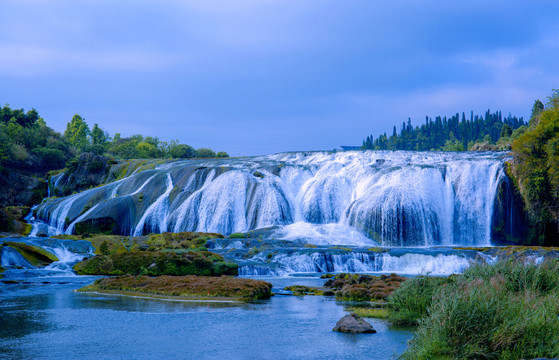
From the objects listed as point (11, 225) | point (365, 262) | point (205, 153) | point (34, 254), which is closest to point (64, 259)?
point (34, 254)

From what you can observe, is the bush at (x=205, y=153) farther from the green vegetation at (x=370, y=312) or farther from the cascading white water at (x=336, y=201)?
the green vegetation at (x=370, y=312)

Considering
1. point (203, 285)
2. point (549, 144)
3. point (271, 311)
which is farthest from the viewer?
point (549, 144)

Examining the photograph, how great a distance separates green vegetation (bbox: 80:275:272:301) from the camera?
26500mm

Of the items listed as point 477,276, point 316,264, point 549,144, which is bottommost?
point 316,264

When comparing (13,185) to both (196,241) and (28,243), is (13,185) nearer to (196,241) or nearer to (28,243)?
(28,243)

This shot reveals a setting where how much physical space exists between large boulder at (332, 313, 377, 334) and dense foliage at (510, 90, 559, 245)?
130 ft

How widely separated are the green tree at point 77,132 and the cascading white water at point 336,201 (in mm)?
72130

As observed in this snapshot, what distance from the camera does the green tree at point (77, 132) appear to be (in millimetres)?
132625

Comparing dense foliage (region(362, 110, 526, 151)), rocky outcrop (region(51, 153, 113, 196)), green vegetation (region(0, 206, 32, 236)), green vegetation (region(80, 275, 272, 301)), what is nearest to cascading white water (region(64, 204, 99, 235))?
green vegetation (region(0, 206, 32, 236))

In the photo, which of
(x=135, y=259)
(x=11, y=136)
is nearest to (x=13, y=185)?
(x=11, y=136)

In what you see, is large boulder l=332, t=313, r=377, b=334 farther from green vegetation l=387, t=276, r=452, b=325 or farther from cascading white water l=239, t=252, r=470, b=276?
cascading white water l=239, t=252, r=470, b=276

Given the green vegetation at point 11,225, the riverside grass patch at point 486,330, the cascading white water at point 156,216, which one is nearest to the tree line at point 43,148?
the green vegetation at point 11,225

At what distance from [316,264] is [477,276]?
67.9 ft

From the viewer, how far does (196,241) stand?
4512 cm
